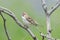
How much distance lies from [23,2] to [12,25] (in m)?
0.66

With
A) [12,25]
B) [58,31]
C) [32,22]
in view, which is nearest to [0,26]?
[12,25]

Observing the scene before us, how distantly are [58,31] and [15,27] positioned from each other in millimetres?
574

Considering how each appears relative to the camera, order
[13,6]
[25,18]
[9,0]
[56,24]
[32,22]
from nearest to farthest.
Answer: [32,22], [25,18], [56,24], [13,6], [9,0]

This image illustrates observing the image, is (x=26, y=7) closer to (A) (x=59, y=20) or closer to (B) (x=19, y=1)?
(B) (x=19, y=1)

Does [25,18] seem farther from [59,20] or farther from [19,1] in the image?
[19,1]

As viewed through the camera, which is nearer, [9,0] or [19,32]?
[19,32]

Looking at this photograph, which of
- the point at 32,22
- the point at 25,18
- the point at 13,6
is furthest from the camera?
the point at 13,6

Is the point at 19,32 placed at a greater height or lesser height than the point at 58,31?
greater

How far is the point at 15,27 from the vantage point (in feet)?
13.6

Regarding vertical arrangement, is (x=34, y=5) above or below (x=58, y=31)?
above

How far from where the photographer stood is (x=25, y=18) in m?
3.06

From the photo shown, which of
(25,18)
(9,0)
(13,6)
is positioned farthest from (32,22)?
(9,0)

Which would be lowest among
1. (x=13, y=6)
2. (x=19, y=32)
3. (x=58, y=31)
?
(x=58, y=31)

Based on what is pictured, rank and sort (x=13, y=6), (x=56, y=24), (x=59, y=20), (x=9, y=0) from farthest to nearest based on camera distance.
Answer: (x=9, y=0) < (x=13, y=6) < (x=56, y=24) < (x=59, y=20)
